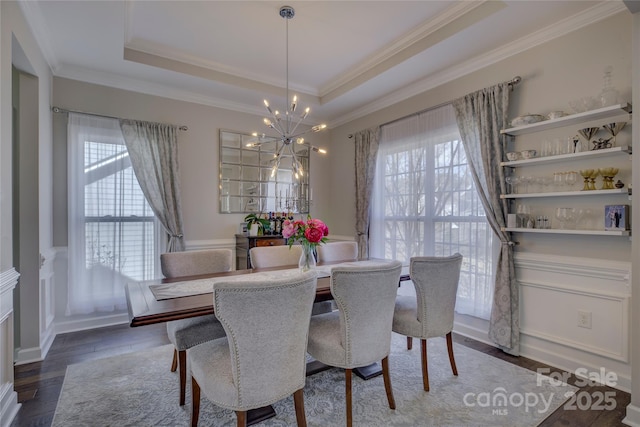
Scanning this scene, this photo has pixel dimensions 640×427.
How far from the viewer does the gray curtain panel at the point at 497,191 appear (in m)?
2.73

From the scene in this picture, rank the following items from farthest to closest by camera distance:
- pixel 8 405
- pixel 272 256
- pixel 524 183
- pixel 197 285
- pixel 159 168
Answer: pixel 159 168 → pixel 272 256 → pixel 524 183 → pixel 197 285 → pixel 8 405

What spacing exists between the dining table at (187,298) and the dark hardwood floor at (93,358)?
950 mm

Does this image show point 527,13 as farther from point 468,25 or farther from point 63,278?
point 63,278

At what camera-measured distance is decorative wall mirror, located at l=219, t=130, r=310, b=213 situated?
13.6ft

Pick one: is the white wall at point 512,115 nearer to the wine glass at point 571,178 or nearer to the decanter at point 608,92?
the decanter at point 608,92

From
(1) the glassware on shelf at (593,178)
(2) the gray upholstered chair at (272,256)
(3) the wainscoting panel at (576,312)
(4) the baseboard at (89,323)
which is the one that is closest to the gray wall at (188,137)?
(4) the baseboard at (89,323)

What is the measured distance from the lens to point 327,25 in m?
2.76

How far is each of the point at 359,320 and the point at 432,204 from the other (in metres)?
2.08

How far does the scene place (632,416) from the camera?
1.81 meters

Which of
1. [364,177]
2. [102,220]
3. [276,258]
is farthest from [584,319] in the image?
[102,220]

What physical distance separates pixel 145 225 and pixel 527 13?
4.16 metres

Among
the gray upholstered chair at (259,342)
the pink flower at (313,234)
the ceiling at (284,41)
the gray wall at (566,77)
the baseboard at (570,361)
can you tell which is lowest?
the baseboard at (570,361)

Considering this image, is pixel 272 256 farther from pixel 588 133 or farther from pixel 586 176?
pixel 588 133

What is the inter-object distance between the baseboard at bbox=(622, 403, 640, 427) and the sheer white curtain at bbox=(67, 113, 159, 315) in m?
4.20
